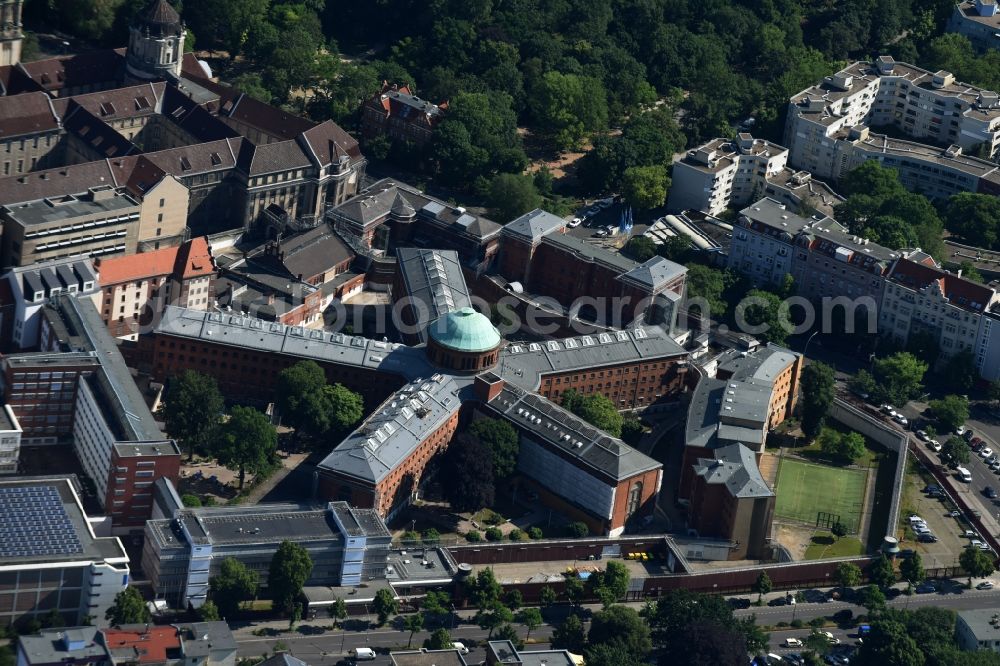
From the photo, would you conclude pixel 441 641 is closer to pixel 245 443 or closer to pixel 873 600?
pixel 245 443

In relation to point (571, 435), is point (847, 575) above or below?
below

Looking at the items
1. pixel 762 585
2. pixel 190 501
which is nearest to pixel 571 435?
pixel 762 585

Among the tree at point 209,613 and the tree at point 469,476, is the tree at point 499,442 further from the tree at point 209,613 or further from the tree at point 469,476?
the tree at point 209,613

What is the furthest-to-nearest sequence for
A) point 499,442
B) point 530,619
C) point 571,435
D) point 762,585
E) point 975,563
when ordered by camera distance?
point 571,435 → point 499,442 → point 975,563 → point 762,585 → point 530,619

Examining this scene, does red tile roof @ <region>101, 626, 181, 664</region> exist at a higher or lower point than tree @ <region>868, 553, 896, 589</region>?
higher

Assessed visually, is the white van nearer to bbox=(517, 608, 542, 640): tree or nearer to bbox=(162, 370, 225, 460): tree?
bbox=(517, 608, 542, 640): tree

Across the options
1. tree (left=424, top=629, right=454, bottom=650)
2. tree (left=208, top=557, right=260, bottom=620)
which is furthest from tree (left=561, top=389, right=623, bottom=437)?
tree (left=208, top=557, right=260, bottom=620)

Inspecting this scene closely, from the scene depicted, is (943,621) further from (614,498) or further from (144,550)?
(144,550)
